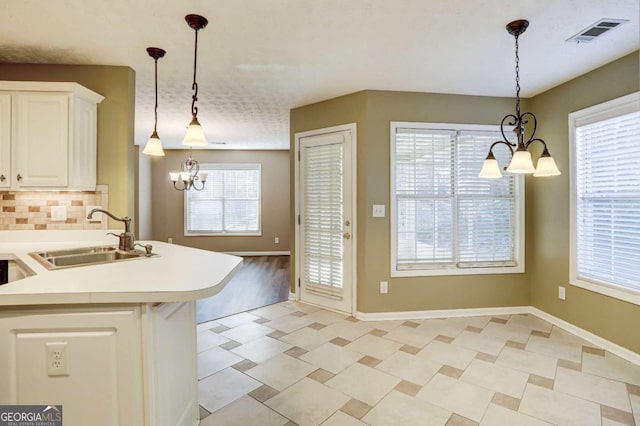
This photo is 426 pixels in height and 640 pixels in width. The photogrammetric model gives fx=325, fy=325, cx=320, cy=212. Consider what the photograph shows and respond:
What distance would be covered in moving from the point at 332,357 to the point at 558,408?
1.47 m

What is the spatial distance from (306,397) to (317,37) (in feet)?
8.07

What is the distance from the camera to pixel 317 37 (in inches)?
93.1

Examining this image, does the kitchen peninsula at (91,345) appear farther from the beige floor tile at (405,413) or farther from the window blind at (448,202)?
the window blind at (448,202)

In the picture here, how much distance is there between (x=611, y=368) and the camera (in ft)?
→ 7.89

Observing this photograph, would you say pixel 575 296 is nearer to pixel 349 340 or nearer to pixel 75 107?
pixel 349 340

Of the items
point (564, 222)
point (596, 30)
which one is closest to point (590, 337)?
point (564, 222)

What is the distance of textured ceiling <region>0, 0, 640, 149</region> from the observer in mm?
2010

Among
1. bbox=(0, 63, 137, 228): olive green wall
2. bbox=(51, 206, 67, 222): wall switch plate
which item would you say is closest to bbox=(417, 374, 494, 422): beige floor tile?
bbox=(0, 63, 137, 228): olive green wall

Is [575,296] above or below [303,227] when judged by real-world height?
below

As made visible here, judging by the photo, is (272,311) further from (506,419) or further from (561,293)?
(561,293)

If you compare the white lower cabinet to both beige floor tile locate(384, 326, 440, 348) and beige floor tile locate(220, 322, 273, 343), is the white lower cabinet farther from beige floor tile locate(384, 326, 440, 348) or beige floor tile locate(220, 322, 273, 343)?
beige floor tile locate(384, 326, 440, 348)

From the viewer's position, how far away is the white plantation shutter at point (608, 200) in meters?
2.55

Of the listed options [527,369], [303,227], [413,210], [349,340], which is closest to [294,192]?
[303,227]

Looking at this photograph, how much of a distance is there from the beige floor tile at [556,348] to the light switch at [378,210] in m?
1.72
